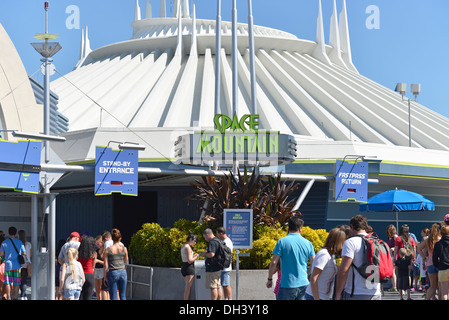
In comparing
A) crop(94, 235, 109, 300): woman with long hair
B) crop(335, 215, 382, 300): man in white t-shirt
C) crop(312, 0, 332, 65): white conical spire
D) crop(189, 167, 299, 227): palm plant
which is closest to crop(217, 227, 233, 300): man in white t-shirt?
crop(94, 235, 109, 300): woman with long hair

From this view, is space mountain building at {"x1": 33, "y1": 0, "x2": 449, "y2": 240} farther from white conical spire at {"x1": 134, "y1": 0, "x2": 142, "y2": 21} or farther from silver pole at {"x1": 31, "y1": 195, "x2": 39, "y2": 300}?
silver pole at {"x1": 31, "y1": 195, "x2": 39, "y2": 300}

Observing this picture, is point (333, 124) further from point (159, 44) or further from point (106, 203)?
point (159, 44)

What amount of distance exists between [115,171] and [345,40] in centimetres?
3488

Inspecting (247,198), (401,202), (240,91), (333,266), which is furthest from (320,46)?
(333,266)

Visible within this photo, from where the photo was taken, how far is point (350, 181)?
20.8m

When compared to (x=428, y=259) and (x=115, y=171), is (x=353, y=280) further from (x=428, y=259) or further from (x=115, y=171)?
(x=115, y=171)

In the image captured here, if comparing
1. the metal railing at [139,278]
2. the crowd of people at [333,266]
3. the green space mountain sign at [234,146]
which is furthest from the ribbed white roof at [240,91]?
the crowd of people at [333,266]

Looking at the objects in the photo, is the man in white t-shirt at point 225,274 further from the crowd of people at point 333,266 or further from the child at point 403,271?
the child at point 403,271

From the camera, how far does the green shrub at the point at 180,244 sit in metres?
17.3

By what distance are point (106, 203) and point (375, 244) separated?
2058 cm

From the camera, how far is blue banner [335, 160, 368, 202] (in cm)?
2067

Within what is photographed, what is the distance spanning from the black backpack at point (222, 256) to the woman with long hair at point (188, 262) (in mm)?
1010

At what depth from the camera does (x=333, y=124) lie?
108 feet

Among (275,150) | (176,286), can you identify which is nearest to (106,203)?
(275,150)
